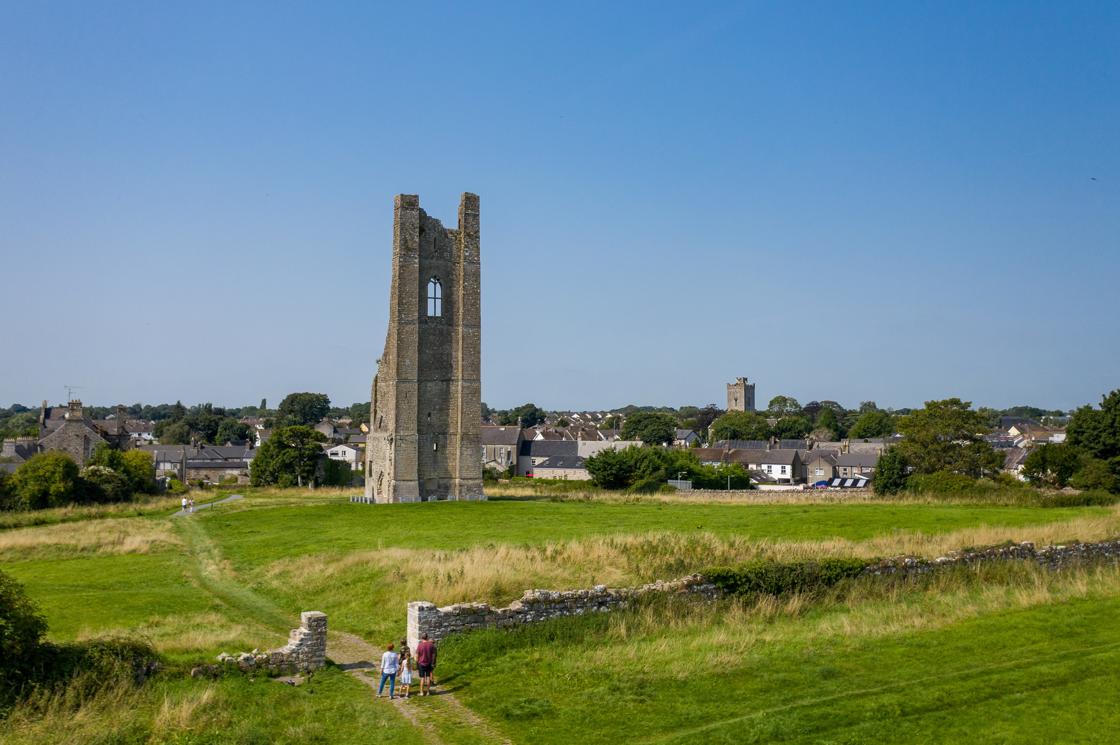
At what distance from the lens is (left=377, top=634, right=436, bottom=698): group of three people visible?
14.5 m

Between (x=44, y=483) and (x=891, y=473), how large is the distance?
4916 cm

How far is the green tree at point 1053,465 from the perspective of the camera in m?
56.6

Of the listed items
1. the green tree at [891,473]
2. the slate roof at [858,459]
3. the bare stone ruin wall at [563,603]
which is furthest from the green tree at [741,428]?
the bare stone ruin wall at [563,603]

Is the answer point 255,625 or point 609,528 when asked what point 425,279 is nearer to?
point 609,528

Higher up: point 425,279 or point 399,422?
point 425,279

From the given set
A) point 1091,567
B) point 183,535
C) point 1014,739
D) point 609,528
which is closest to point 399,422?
point 183,535

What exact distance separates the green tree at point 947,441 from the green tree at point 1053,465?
2.27 metres

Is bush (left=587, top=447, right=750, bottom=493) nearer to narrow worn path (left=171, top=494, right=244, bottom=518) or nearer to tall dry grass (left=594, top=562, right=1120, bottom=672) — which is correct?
narrow worn path (left=171, top=494, right=244, bottom=518)

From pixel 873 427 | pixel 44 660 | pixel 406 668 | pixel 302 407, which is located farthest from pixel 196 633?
pixel 302 407

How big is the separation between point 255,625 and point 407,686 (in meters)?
6.77

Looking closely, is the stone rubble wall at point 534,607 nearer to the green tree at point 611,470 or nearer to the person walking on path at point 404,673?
the person walking on path at point 404,673

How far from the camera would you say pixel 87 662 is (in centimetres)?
1387

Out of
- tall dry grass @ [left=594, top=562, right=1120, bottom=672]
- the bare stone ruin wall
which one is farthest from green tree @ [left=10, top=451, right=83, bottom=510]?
tall dry grass @ [left=594, top=562, right=1120, bottom=672]

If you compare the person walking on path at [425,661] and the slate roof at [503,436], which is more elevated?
the slate roof at [503,436]
